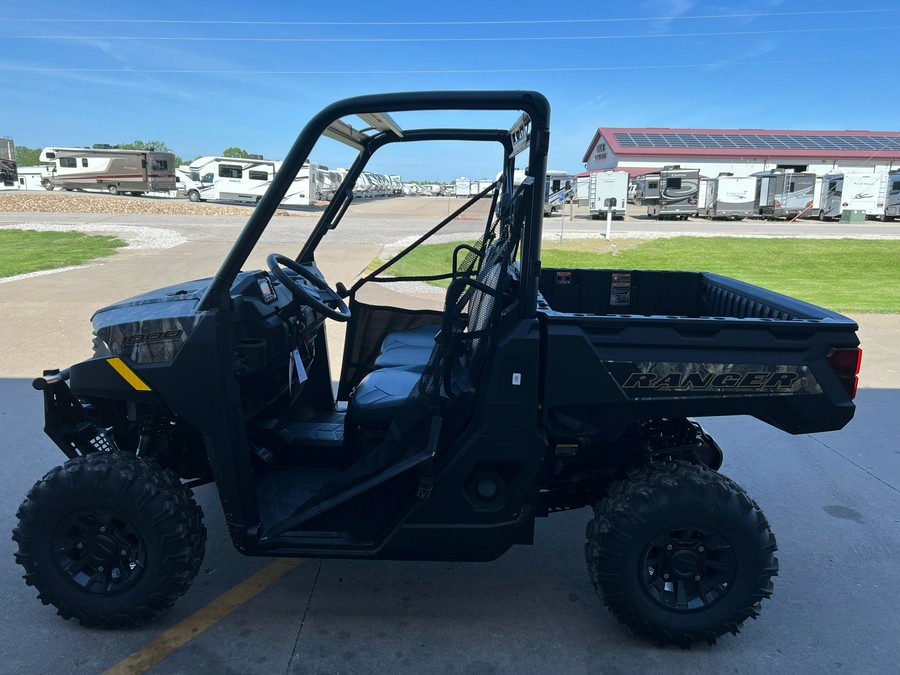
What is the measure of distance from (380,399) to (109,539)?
3.81ft

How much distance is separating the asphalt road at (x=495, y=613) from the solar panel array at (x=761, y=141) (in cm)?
5016

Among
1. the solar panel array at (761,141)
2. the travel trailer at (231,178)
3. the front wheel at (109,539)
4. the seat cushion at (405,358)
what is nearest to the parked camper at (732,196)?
the solar panel array at (761,141)

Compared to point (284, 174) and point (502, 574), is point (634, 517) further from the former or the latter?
point (284, 174)

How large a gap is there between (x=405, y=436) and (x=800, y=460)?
10.3ft

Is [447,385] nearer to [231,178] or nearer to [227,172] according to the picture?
[231,178]

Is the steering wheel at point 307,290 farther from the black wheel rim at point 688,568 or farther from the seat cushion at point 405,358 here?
the black wheel rim at point 688,568

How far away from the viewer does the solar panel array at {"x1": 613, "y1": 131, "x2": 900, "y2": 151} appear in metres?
48.8

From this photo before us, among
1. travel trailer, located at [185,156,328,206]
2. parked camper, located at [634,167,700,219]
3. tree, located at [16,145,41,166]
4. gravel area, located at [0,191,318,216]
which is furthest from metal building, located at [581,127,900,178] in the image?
tree, located at [16,145,41,166]

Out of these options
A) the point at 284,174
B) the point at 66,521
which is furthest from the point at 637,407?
the point at 66,521

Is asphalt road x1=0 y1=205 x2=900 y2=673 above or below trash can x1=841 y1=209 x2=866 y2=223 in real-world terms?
below

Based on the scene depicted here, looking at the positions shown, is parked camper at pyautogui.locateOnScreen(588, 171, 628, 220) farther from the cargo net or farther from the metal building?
the cargo net

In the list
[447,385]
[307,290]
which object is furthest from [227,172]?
[447,385]

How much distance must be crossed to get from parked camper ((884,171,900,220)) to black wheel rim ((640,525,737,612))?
35160 mm

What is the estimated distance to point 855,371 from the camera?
2508 mm
